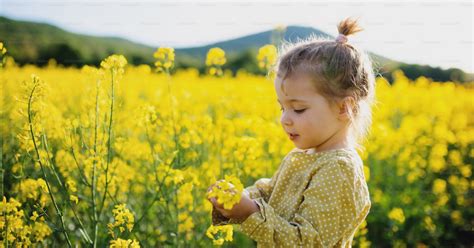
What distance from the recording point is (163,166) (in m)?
2.91

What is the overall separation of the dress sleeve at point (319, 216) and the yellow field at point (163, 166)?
0.62 meters

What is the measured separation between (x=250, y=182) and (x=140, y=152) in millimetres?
879

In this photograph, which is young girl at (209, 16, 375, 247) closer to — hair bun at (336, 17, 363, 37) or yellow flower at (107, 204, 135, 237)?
hair bun at (336, 17, 363, 37)

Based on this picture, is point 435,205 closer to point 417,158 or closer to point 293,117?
point 417,158

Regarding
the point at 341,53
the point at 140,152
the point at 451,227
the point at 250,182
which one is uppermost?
the point at 341,53

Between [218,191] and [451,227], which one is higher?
[218,191]

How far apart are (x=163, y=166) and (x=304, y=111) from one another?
1.02 m

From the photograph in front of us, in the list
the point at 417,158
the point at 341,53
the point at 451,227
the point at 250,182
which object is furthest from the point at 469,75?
the point at 341,53

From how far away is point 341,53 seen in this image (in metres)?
2.17

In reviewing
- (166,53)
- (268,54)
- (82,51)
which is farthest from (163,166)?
(82,51)

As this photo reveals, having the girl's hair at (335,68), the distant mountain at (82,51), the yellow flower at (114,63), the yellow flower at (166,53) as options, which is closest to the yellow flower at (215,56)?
the yellow flower at (166,53)

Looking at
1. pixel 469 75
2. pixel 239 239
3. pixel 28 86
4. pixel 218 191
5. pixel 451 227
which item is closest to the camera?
pixel 218 191

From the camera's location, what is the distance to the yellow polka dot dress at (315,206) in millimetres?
1972

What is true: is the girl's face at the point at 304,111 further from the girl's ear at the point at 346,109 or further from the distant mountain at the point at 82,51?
the distant mountain at the point at 82,51
